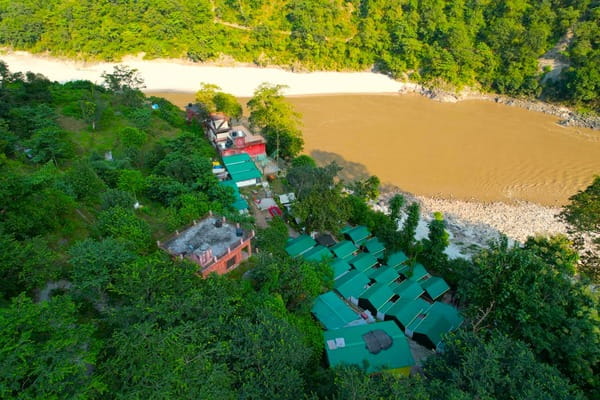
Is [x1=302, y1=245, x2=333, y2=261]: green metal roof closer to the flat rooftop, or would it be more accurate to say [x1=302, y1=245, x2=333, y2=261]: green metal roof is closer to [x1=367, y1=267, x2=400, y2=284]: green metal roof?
[x1=367, y1=267, x2=400, y2=284]: green metal roof

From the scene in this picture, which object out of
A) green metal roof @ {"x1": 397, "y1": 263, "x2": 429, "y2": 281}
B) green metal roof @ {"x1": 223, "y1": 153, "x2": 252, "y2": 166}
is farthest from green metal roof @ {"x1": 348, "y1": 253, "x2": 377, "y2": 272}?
green metal roof @ {"x1": 223, "y1": 153, "x2": 252, "y2": 166}

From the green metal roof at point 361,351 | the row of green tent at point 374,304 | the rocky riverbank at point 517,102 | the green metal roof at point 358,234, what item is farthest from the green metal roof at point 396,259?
the rocky riverbank at point 517,102

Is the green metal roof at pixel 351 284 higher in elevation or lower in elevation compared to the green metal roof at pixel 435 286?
higher

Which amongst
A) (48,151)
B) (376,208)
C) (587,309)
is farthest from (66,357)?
(376,208)

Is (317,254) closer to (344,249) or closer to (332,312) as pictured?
(344,249)

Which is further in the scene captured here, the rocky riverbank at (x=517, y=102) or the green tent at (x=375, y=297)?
the rocky riverbank at (x=517, y=102)

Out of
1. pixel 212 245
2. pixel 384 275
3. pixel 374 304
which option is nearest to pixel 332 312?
pixel 374 304

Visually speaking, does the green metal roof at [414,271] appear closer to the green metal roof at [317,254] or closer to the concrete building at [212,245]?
the green metal roof at [317,254]
